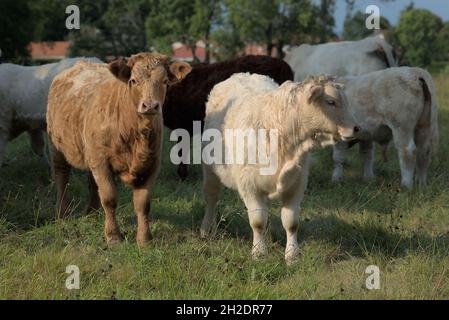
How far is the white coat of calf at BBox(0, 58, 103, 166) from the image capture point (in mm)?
8156

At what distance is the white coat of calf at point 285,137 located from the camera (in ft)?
15.0

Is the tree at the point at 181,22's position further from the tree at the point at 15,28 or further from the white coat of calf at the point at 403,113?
the white coat of calf at the point at 403,113

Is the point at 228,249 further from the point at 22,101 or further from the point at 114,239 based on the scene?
the point at 22,101

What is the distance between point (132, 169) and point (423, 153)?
403 centimetres

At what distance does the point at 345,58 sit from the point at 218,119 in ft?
20.1

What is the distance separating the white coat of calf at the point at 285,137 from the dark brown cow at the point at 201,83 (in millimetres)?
2792

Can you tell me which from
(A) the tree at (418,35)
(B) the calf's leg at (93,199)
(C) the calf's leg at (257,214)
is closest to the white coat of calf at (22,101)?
(B) the calf's leg at (93,199)

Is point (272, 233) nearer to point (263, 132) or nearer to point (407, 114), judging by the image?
point (263, 132)

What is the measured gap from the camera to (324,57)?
37.7ft

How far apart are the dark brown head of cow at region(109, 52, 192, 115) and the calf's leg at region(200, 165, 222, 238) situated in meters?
1.03

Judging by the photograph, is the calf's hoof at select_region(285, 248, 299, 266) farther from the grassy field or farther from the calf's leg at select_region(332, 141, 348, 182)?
the calf's leg at select_region(332, 141, 348, 182)

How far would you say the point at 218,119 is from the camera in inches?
219

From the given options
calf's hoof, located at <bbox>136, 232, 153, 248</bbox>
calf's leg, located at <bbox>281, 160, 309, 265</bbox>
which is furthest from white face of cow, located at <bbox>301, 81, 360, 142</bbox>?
calf's hoof, located at <bbox>136, 232, 153, 248</bbox>
